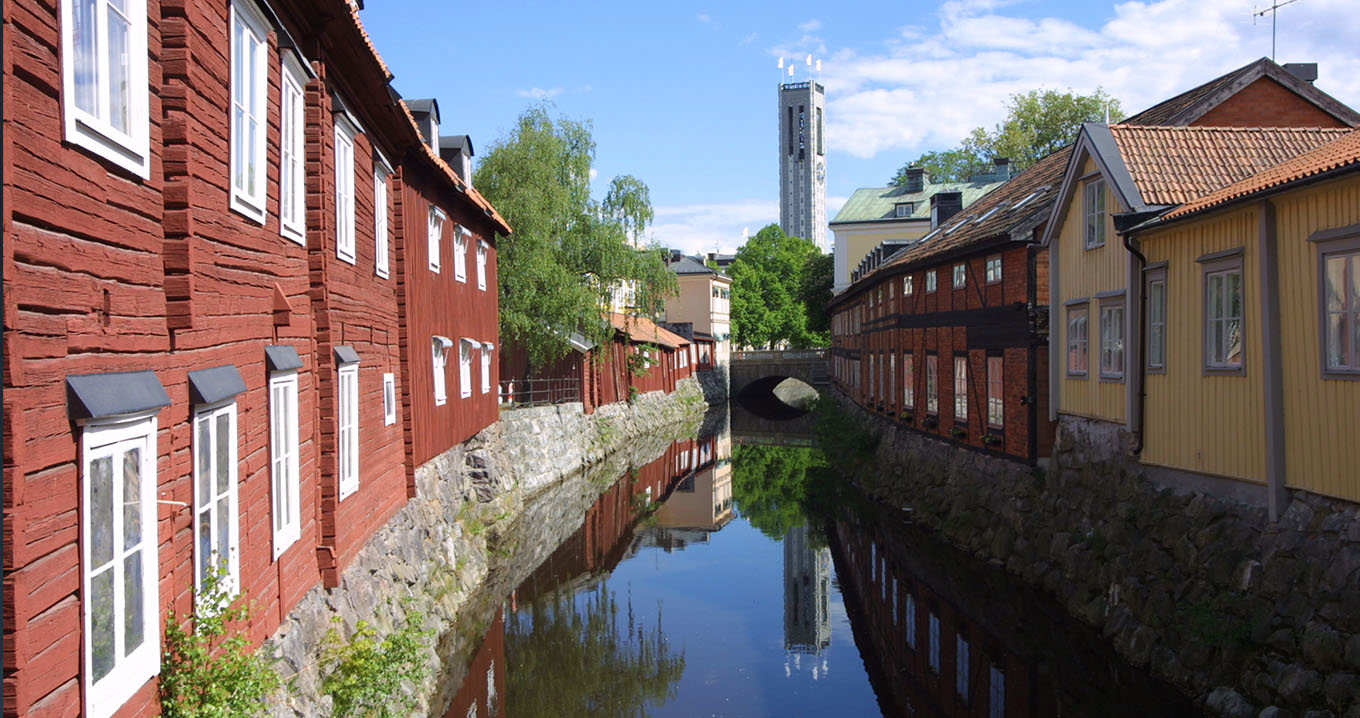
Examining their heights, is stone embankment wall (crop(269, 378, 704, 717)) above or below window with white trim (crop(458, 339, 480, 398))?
below

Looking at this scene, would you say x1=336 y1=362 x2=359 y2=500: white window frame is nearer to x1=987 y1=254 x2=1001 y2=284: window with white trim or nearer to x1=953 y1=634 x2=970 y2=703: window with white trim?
x1=953 y1=634 x2=970 y2=703: window with white trim

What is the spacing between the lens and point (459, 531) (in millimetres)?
17375

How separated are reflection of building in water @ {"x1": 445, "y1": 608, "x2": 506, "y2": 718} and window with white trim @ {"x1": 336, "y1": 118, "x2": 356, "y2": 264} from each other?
17.2 feet

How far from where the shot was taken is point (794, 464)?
1388 inches

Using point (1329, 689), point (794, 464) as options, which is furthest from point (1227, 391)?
point (794, 464)

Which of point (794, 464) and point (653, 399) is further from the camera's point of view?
point (653, 399)

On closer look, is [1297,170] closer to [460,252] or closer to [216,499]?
[216,499]

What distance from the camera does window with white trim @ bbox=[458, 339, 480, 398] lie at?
754 inches

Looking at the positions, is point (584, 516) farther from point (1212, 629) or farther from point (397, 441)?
point (1212, 629)

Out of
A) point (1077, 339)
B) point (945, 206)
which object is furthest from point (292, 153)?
point (945, 206)

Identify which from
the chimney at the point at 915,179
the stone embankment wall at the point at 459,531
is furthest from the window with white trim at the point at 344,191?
the chimney at the point at 915,179

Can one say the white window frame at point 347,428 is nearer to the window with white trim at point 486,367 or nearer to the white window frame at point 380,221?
the white window frame at point 380,221

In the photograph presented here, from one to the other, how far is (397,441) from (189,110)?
8.37m

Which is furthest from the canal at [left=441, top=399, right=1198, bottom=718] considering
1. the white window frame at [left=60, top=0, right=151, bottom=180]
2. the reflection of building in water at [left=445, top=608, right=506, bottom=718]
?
the white window frame at [left=60, top=0, right=151, bottom=180]
